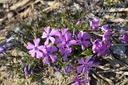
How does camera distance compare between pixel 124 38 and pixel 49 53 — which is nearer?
pixel 49 53

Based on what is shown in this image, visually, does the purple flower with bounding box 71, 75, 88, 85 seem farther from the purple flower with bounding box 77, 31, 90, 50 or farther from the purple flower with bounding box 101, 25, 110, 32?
the purple flower with bounding box 101, 25, 110, 32

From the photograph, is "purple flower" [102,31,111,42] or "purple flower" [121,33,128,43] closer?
"purple flower" [102,31,111,42]

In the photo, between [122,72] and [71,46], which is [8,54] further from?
[122,72]

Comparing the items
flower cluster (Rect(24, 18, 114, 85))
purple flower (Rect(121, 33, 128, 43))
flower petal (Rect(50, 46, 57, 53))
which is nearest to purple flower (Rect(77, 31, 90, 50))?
flower cluster (Rect(24, 18, 114, 85))

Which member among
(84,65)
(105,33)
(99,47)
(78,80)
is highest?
(105,33)

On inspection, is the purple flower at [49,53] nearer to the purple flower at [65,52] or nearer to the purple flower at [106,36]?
the purple flower at [65,52]

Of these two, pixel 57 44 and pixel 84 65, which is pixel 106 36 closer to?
pixel 84 65

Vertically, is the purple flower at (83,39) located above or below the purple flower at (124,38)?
above

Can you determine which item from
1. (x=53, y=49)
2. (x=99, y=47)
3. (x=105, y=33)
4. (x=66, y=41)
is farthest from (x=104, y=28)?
(x=53, y=49)

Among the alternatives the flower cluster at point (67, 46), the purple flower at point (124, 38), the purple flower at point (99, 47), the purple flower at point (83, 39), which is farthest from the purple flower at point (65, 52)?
the purple flower at point (124, 38)
